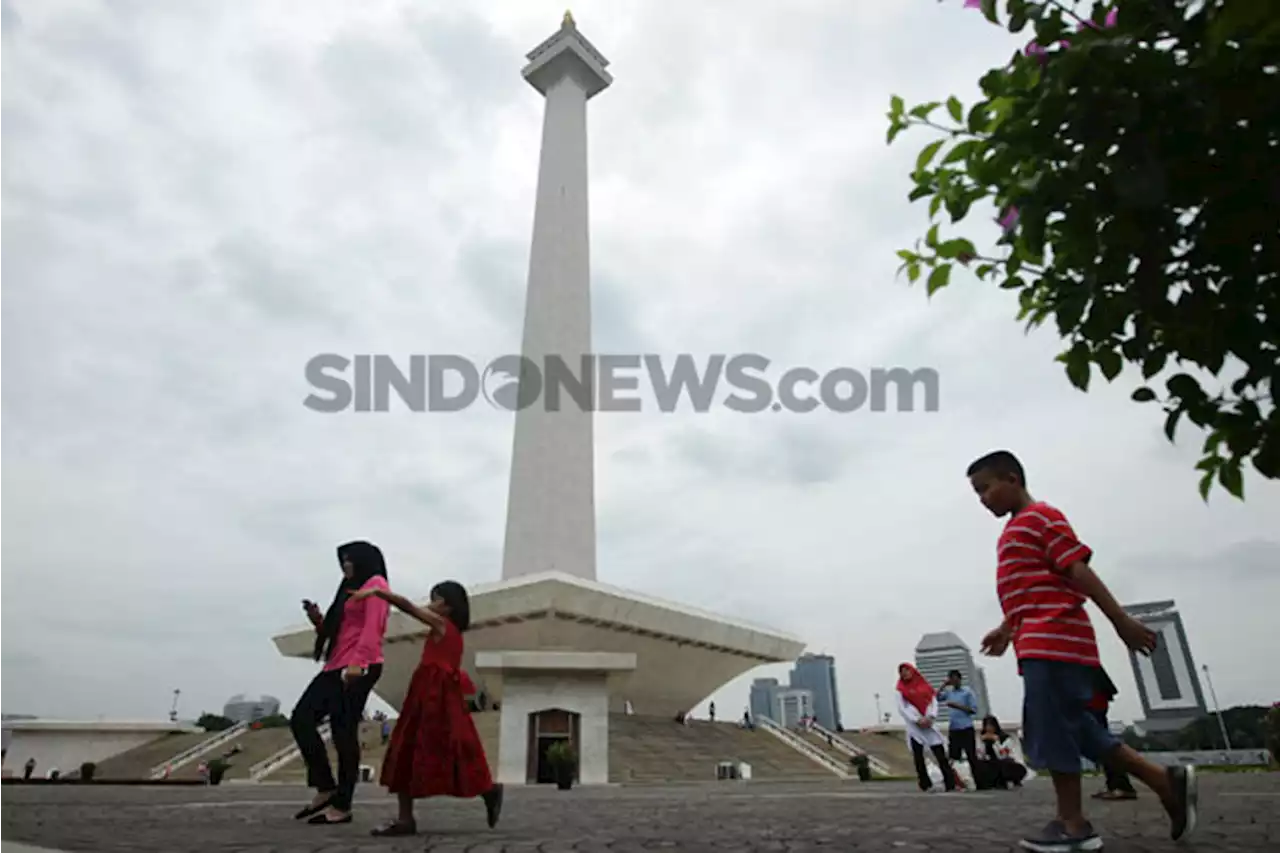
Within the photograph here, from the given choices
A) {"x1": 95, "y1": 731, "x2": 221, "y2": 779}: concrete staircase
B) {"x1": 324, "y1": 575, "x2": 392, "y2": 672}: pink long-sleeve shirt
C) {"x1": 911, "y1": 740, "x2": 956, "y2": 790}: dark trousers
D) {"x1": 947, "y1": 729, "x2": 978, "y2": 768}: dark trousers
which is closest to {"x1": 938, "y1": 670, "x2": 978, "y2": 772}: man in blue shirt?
{"x1": 947, "y1": 729, "x2": 978, "y2": 768}: dark trousers

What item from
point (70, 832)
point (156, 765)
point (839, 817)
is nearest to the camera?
point (70, 832)

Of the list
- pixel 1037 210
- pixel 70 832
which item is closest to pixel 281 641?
pixel 70 832

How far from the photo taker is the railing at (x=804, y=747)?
24.6 m

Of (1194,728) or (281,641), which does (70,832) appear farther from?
(1194,728)

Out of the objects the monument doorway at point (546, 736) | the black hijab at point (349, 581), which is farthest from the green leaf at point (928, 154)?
the monument doorway at point (546, 736)

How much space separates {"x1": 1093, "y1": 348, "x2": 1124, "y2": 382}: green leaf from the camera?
2666 millimetres

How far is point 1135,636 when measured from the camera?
343cm

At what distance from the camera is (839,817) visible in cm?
569

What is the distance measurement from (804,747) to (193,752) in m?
20.1

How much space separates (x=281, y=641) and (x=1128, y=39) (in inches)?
1534

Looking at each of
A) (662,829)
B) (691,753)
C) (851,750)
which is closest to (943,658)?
(851,750)

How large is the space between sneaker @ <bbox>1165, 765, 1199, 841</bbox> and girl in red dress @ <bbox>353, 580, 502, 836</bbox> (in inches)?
130

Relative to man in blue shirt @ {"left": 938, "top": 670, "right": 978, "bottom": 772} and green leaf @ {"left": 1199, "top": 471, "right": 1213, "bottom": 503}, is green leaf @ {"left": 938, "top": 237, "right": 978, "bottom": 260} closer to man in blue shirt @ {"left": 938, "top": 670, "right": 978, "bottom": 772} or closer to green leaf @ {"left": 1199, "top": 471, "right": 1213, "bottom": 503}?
green leaf @ {"left": 1199, "top": 471, "right": 1213, "bottom": 503}

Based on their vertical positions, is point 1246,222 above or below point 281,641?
below
